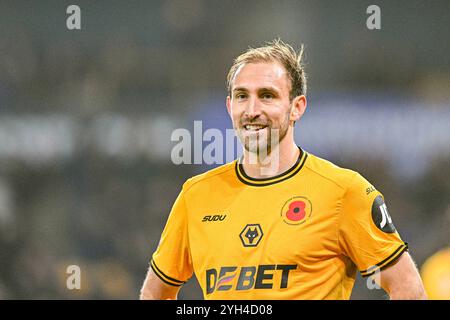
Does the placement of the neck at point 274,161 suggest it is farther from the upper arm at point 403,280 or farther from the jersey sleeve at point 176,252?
the upper arm at point 403,280

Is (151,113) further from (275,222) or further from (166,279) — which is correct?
(275,222)

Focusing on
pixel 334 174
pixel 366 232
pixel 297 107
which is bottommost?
pixel 366 232

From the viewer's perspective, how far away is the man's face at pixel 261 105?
3383mm

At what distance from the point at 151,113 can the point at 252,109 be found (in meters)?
3.94

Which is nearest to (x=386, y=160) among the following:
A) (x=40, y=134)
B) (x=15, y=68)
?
(x=40, y=134)

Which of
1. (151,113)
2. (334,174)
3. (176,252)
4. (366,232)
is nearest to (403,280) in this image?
(366,232)

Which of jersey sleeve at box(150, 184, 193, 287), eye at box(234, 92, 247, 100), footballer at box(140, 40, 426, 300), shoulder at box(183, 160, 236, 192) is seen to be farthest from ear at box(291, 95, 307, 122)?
jersey sleeve at box(150, 184, 193, 287)

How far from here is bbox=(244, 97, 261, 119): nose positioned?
133 inches

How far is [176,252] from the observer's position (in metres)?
3.56

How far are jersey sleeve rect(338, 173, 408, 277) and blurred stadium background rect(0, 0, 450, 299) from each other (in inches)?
136

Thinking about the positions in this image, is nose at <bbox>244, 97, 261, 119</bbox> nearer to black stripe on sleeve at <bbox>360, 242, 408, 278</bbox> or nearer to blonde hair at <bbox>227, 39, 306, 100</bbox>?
blonde hair at <bbox>227, 39, 306, 100</bbox>

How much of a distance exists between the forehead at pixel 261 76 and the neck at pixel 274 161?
279 millimetres

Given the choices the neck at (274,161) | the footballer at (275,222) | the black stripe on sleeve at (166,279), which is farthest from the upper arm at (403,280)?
the black stripe on sleeve at (166,279)
